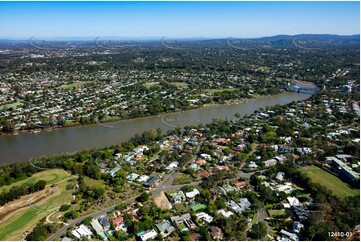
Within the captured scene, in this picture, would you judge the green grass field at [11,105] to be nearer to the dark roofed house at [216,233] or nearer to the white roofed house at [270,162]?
the white roofed house at [270,162]

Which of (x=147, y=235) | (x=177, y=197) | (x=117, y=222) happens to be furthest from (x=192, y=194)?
(x=117, y=222)

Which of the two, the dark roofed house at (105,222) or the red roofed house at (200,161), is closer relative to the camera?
the dark roofed house at (105,222)

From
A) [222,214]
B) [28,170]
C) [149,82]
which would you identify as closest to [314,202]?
[222,214]

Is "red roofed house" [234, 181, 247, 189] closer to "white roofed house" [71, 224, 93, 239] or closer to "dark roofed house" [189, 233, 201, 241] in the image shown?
"dark roofed house" [189, 233, 201, 241]

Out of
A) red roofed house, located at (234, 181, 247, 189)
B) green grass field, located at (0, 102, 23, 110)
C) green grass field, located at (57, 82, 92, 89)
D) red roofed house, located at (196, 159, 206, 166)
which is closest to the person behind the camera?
red roofed house, located at (234, 181, 247, 189)

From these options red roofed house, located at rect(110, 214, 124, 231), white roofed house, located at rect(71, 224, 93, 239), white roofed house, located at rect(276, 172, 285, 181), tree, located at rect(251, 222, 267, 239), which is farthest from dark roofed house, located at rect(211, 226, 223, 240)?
white roofed house, located at rect(276, 172, 285, 181)

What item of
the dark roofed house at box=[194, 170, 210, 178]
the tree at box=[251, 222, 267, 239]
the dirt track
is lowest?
the dirt track

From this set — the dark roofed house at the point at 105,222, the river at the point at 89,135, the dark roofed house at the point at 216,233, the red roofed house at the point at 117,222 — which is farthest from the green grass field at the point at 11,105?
the dark roofed house at the point at 216,233
